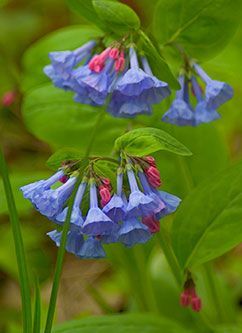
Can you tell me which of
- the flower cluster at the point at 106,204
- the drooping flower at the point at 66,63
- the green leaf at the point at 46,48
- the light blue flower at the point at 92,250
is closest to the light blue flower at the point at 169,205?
the flower cluster at the point at 106,204

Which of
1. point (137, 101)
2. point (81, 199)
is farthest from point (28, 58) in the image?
point (81, 199)

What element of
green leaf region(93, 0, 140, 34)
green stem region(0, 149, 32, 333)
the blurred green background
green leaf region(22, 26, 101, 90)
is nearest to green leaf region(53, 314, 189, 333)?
the blurred green background

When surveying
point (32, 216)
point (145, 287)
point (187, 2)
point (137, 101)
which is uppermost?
point (187, 2)

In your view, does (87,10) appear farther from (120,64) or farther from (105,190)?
(105,190)

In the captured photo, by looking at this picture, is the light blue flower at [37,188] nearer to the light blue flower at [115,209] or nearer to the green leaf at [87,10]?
the light blue flower at [115,209]

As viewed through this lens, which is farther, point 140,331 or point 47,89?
Answer: point 47,89

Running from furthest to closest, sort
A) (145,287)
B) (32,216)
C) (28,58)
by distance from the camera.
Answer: (32,216) < (28,58) < (145,287)

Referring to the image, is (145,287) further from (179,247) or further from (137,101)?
(137,101)
